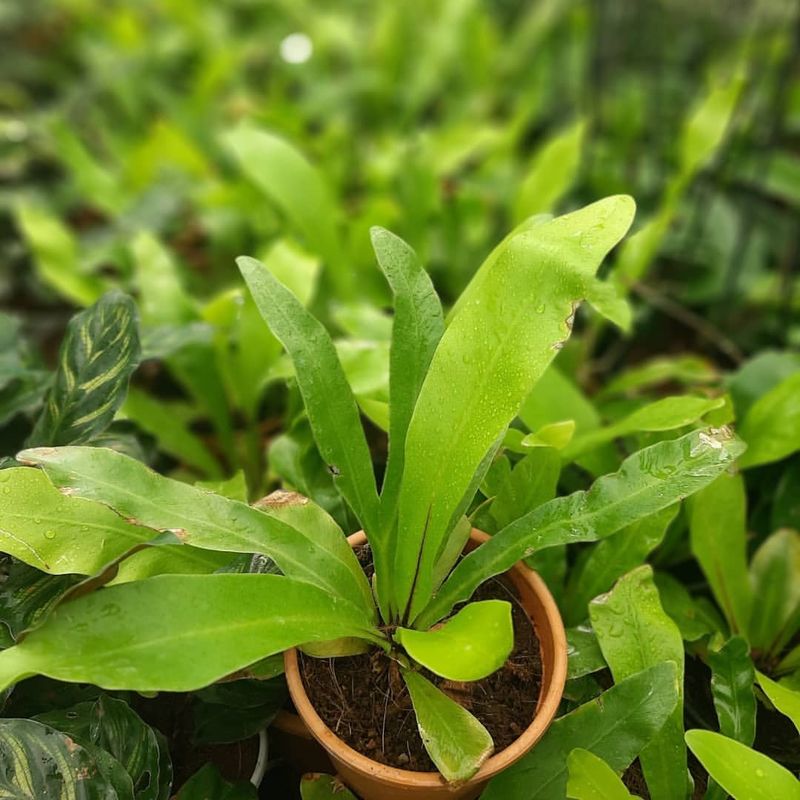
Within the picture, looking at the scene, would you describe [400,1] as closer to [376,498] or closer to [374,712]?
[376,498]

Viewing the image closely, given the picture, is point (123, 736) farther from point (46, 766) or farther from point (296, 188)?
point (296, 188)

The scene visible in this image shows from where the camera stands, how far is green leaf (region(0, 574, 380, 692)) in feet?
1.93

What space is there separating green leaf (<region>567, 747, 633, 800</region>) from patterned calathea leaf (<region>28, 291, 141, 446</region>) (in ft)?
1.79

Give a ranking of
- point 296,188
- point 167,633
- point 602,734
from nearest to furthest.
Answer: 1. point 167,633
2. point 602,734
3. point 296,188

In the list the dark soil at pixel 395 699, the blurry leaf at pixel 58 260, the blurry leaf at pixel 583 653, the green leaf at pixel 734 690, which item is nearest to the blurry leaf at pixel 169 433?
the blurry leaf at pixel 58 260

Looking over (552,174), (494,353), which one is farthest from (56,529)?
(552,174)

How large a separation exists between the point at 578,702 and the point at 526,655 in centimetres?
8

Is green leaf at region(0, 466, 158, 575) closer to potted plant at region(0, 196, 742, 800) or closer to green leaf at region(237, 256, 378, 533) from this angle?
potted plant at region(0, 196, 742, 800)

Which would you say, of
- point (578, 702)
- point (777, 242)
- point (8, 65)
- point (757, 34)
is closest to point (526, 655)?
point (578, 702)

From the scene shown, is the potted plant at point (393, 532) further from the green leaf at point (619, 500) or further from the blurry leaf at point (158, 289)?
the blurry leaf at point (158, 289)

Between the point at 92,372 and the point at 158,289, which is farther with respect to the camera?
the point at 158,289

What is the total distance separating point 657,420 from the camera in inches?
33.4

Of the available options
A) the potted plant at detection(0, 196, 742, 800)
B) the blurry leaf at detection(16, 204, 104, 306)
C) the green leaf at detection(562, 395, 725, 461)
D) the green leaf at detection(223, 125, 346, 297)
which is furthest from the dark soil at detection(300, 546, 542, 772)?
the blurry leaf at detection(16, 204, 104, 306)

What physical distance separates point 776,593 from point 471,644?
0.44m
